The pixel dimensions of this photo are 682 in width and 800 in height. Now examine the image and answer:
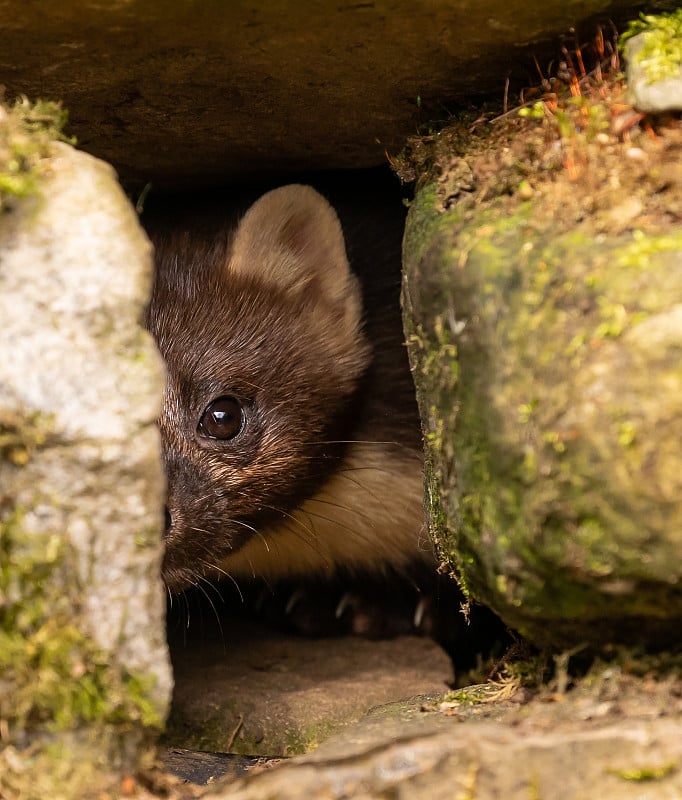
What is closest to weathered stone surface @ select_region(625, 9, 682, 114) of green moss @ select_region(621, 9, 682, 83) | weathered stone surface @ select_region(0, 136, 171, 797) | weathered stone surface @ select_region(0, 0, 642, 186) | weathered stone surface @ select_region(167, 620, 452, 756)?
green moss @ select_region(621, 9, 682, 83)

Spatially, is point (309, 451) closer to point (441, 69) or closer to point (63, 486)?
point (441, 69)

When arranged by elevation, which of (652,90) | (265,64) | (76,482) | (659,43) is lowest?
(76,482)

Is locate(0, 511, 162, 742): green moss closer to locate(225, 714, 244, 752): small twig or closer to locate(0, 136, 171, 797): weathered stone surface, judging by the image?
locate(0, 136, 171, 797): weathered stone surface

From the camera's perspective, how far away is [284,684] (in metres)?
→ 3.91

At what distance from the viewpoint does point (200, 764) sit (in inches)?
116

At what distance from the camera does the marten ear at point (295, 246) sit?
12.4 feet

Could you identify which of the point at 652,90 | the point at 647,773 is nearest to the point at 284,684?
the point at 647,773

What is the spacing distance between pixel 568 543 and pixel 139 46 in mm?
1719

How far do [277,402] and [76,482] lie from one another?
Answer: 172 centimetres

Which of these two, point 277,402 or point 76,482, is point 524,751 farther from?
point 277,402

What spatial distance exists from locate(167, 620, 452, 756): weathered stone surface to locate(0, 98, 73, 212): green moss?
2.06 meters

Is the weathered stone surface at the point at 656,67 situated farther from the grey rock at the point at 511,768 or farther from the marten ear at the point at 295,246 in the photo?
the marten ear at the point at 295,246

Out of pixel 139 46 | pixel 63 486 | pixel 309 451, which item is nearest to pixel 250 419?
pixel 309 451

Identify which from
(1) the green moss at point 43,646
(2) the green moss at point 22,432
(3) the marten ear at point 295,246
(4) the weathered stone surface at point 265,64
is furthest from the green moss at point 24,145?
(3) the marten ear at point 295,246
